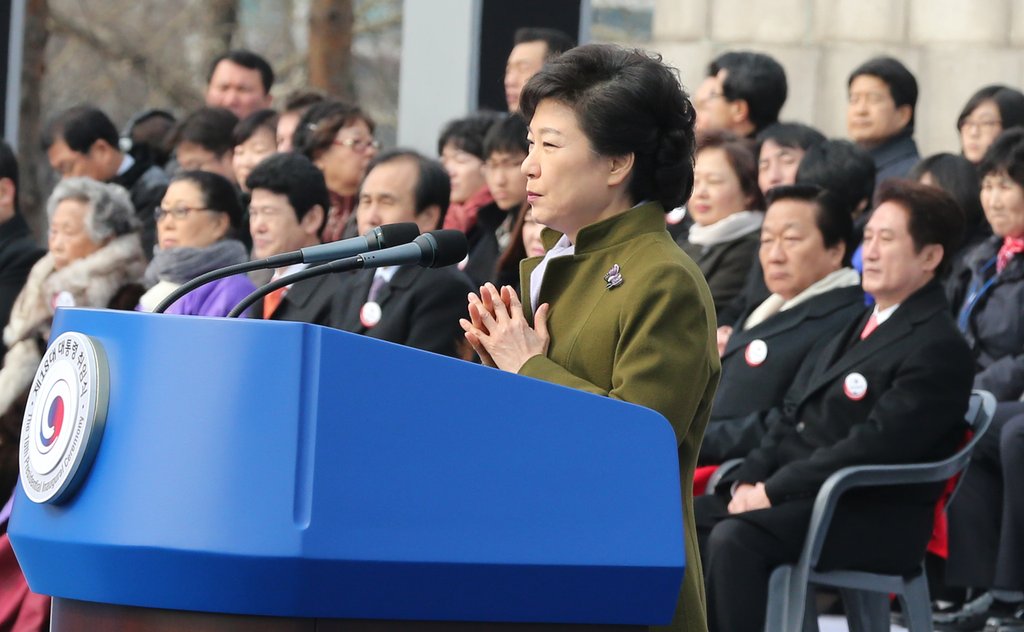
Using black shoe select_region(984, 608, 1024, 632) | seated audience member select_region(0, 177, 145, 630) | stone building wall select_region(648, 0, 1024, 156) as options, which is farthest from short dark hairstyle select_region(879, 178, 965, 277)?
stone building wall select_region(648, 0, 1024, 156)

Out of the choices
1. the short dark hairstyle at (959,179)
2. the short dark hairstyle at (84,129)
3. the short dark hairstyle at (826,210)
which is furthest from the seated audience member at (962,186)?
the short dark hairstyle at (84,129)

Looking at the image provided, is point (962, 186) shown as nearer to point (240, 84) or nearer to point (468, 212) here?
point (468, 212)

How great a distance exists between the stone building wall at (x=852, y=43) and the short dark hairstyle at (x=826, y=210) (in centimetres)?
373

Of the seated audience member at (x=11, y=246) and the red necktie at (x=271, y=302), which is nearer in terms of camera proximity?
the red necktie at (x=271, y=302)

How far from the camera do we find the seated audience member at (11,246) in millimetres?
7008

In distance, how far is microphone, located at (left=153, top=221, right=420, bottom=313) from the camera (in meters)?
2.49

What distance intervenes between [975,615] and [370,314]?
2121 millimetres

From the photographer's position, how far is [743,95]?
282 inches

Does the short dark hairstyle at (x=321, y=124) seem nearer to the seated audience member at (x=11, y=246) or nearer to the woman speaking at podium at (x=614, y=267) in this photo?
the seated audience member at (x=11, y=246)

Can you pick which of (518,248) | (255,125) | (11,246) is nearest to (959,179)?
(518,248)

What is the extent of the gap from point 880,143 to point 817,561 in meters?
2.80

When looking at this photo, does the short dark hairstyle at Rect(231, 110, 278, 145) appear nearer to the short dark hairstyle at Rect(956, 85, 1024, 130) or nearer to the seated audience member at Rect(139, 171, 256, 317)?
the seated audience member at Rect(139, 171, 256, 317)

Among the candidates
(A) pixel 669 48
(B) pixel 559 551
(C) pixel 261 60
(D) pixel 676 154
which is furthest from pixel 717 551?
(A) pixel 669 48

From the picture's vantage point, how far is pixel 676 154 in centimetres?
272
